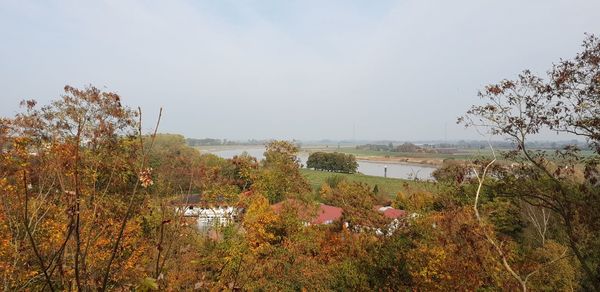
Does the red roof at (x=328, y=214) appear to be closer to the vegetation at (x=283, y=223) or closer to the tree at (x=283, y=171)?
the tree at (x=283, y=171)

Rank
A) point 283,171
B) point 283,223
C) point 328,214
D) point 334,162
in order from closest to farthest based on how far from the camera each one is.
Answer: point 283,223
point 283,171
point 328,214
point 334,162

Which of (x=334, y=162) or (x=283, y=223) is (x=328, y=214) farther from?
(x=334, y=162)

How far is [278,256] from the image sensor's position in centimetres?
1374

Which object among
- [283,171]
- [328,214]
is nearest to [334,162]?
[328,214]

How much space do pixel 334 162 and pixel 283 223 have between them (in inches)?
1816

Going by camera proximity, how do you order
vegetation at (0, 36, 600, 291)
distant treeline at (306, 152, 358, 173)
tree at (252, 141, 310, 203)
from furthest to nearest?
distant treeline at (306, 152, 358, 173)
tree at (252, 141, 310, 203)
vegetation at (0, 36, 600, 291)

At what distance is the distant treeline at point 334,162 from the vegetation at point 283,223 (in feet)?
128

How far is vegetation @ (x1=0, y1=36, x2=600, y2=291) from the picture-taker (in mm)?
4137

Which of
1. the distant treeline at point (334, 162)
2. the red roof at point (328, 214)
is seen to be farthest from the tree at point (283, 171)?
the distant treeline at point (334, 162)

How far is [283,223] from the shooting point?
1656 cm

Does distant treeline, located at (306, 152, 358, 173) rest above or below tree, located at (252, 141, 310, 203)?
below

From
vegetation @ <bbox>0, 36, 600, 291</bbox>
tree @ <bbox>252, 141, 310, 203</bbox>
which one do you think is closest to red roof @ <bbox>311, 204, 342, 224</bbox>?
tree @ <bbox>252, 141, 310, 203</bbox>

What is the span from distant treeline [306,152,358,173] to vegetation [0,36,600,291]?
38.9 m

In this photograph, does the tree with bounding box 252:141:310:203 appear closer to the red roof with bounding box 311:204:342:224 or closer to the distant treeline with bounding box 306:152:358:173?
the red roof with bounding box 311:204:342:224
